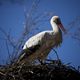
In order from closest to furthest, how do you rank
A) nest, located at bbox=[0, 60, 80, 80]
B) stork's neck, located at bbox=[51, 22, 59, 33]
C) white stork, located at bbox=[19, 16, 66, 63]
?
nest, located at bbox=[0, 60, 80, 80] < white stork, located at bbox=[19, 16, 66, 63] < stork's neck, located at bbox=[51, 22, 59, 33]

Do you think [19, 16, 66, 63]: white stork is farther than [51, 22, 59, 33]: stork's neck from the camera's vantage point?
No

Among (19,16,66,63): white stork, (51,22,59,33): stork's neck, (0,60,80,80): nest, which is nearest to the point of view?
(0,60,80,80): nest

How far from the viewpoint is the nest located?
5.92 metres

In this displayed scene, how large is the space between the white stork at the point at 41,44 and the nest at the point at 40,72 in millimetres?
1407

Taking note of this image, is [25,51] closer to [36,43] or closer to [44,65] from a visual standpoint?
[36,43]

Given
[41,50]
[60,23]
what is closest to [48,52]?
[41,50]

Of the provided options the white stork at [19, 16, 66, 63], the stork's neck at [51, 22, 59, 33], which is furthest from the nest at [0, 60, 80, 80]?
the stork's neck at [51, 22, 59, 33]

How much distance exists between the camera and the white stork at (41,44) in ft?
25.3

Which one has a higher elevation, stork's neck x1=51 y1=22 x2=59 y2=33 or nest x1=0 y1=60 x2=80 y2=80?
stork's neck x1=51 y1=22 x2=59 y2=33

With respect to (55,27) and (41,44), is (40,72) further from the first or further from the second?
(55,27)

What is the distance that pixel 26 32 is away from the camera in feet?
20.4

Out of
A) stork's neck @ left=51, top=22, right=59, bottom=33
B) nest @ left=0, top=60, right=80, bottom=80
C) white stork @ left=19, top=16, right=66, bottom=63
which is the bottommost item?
nest @ left=0, top=60, right=80, bottom=80

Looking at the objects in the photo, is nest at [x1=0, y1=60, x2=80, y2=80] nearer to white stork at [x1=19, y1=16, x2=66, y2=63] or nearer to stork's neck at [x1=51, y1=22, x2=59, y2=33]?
white stork at [x1=19, y1=16, x2=66, y2=63]

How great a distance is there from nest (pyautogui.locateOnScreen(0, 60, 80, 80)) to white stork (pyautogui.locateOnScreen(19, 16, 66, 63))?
141cm
